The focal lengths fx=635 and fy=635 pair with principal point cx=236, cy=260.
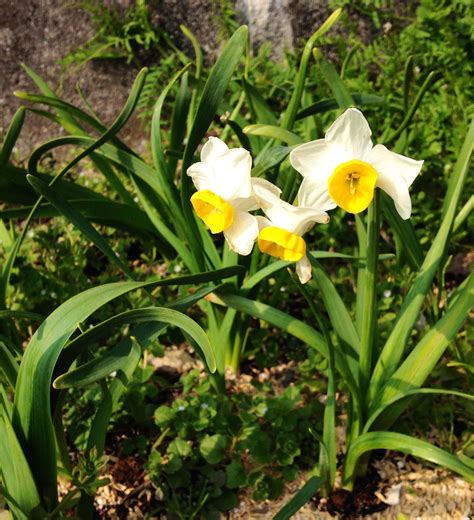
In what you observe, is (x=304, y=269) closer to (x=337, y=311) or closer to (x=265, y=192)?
(x=265, y=192)

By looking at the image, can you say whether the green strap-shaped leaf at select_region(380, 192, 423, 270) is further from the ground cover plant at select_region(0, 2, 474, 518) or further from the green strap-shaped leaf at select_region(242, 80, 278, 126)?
the green strap-shaped leaf at select_region(242, 80, 278, 126)

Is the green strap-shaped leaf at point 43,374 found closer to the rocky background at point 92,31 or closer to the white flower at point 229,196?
the white flower at point 229,196

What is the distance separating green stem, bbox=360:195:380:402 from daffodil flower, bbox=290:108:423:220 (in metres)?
0.10

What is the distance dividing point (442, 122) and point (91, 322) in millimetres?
1480

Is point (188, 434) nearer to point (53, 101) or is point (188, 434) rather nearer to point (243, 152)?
point (243, 152)

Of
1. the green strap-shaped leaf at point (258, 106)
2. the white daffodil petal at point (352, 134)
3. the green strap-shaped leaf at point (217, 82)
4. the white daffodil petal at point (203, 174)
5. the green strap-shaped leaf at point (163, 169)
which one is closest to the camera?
the white daffodil petal at point (352, 134)

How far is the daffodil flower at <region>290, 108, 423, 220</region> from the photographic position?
1.11 meters

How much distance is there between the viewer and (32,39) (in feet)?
9.04

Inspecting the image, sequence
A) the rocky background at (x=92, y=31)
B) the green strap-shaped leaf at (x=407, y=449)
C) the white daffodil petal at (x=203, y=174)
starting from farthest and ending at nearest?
1. the rocky background at (x=92, y=31)
2. the green strap-shaped leaf at (x=407, y=449)
3. the white daffodil petal at (x=203, y=174)

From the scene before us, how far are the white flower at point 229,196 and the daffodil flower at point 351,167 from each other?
0.10m

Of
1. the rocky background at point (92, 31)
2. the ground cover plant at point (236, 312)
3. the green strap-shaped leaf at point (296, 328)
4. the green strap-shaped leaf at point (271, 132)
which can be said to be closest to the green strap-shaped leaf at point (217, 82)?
the ground cover plant at point (236, 312)

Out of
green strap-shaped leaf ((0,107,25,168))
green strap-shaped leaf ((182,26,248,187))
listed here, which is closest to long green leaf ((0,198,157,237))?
green strap-shaped leaf ((0,107,25,168))

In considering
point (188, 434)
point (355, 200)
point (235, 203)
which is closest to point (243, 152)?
point (235, 203)

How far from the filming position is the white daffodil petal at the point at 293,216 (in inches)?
44.7
